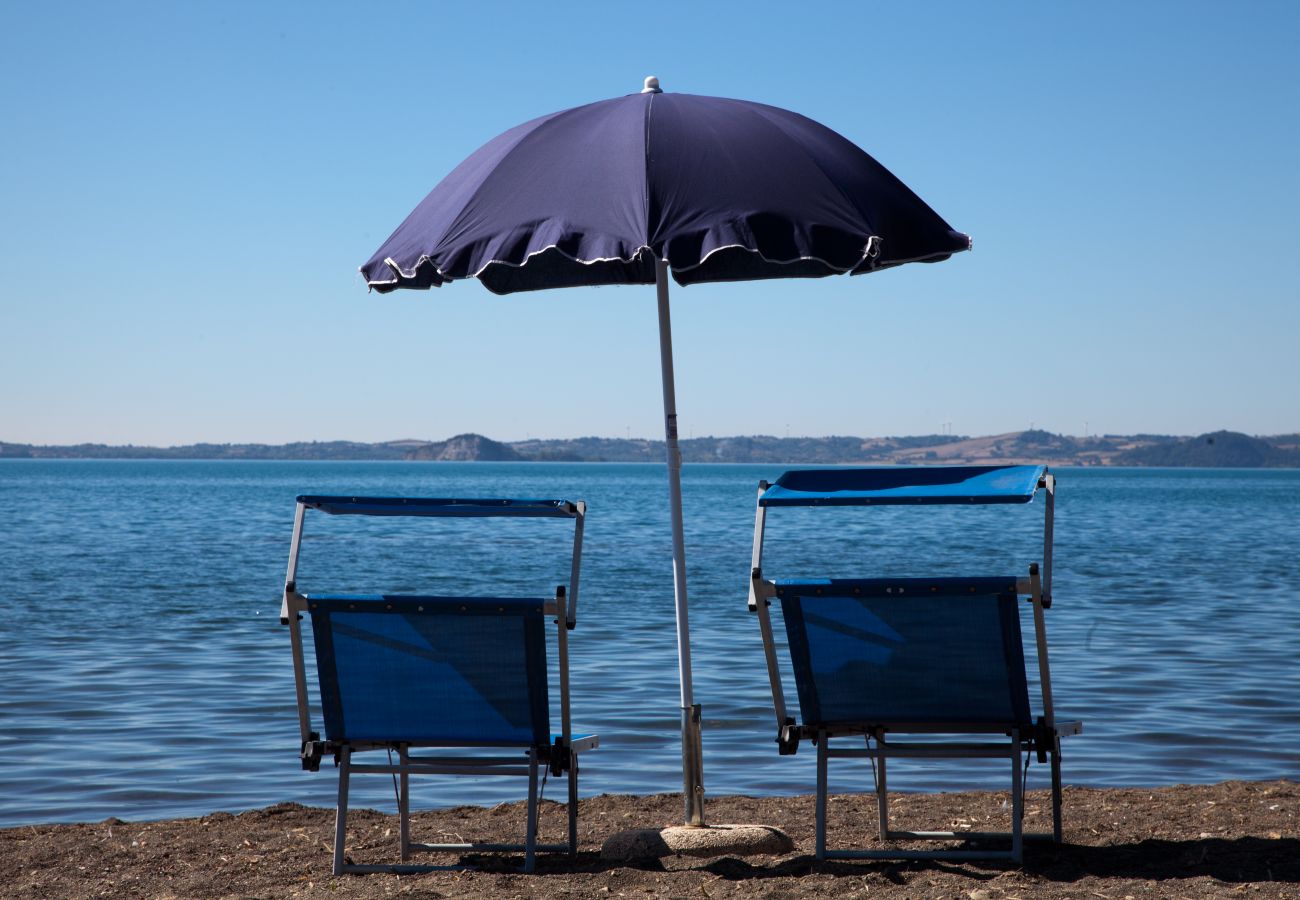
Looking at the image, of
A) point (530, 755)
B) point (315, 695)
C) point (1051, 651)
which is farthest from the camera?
point (1051, 651)

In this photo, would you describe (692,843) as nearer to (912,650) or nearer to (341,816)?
(912,650)

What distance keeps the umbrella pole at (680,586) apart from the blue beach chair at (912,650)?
0.26m

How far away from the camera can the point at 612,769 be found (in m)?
6.68

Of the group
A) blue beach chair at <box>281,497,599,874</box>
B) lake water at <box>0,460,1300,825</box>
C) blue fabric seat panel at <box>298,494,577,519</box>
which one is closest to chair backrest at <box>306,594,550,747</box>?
blue beach chair at <box>281,497,599,874</box>

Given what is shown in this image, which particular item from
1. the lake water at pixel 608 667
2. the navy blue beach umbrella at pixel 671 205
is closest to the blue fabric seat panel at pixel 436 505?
the navy blue beach umbrella at pixel 671 205

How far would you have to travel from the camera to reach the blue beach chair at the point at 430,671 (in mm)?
3994

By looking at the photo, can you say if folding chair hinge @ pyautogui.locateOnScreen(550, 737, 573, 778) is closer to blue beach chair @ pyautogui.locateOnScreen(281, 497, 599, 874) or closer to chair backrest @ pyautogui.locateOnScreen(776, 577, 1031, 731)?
blue beach chair @ pyautogui.locateOnScreen(281, 497, 599, 874)

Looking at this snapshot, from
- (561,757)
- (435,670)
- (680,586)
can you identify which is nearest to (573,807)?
(561,757)

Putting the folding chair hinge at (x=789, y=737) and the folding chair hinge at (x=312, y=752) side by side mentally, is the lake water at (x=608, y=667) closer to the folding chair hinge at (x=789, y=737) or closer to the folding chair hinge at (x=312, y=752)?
the folding chair hinge at (x=312, y=752)

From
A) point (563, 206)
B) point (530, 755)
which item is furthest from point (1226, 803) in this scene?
point (563, 206)

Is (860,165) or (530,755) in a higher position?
(860,165)

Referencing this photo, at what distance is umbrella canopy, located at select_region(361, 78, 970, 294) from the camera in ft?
12.4

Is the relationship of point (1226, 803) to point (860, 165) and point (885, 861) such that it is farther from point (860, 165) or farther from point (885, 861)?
point (860, 165)

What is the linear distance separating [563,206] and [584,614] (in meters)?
11.4
